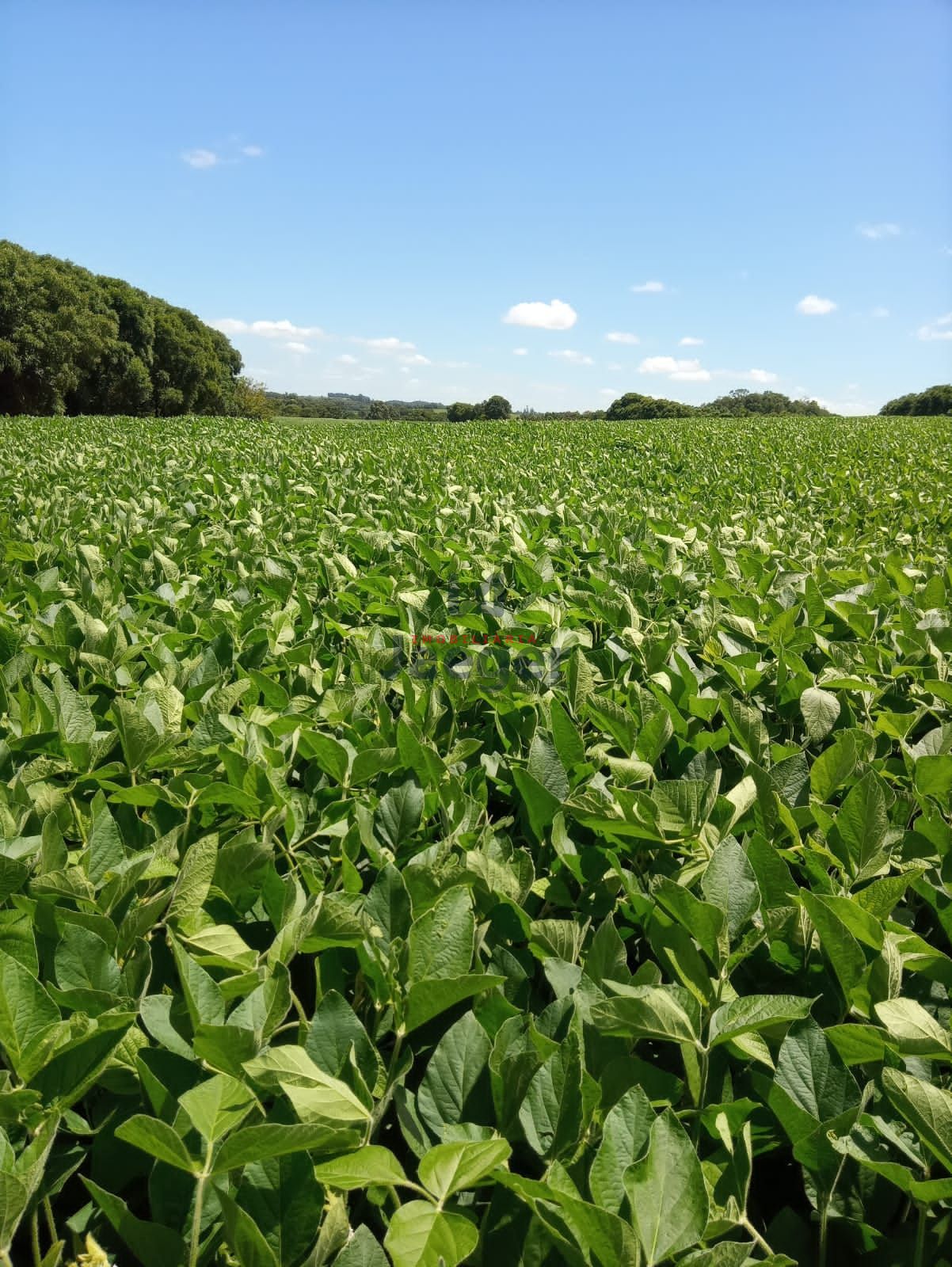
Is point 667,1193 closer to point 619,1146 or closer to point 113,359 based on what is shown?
point 619,1146

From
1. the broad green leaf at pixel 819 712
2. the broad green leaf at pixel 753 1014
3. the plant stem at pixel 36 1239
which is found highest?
the broad green leaf at pixel 819 712

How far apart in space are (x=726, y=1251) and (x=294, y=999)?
1.76ft

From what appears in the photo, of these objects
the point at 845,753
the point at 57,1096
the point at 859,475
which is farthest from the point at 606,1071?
the point at 859,475

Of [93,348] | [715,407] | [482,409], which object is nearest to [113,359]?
[93,348]

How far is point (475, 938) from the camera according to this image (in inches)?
43.6

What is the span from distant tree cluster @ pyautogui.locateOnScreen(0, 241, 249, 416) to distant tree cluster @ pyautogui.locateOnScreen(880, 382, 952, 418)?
63.3 meters

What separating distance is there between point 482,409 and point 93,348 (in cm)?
3784

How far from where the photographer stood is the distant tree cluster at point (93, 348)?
185ft

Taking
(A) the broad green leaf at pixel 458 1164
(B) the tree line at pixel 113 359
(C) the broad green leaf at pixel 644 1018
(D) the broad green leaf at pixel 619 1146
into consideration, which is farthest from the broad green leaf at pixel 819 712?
(B) the tree line at pixel 113 359

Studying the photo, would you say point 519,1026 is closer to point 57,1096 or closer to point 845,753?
point 57,1096

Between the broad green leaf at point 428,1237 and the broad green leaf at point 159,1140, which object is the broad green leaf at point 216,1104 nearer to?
the broad green leaf at point 159,1140

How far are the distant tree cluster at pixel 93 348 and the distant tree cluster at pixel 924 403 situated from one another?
208 ft

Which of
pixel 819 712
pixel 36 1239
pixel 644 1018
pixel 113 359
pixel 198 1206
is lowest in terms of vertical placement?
pixel 36 1239

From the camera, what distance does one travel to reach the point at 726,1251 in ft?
2.37
